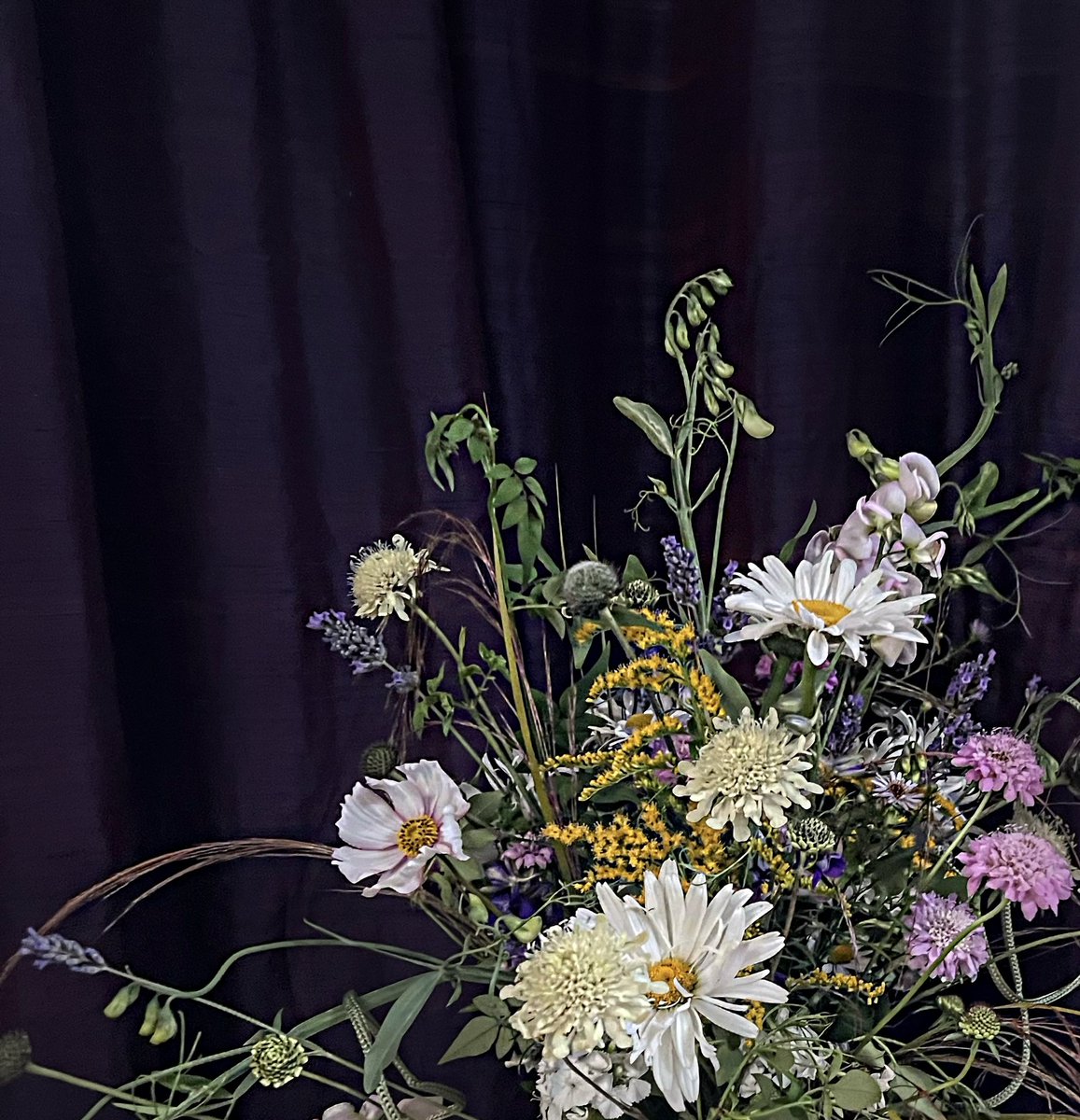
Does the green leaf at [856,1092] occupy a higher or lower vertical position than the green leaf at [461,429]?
lower

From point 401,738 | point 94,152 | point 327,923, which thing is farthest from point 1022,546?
point 94,152

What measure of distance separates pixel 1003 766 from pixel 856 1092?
0.61 ft

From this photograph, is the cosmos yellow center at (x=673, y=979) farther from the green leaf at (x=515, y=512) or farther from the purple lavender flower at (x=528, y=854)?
the green leaf at (x=515, y=512)

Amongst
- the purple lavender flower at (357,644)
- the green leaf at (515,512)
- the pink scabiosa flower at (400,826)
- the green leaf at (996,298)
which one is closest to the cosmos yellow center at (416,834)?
the pink scabiosa flower at (400,826)

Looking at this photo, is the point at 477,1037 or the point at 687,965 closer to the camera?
the point at 687,965

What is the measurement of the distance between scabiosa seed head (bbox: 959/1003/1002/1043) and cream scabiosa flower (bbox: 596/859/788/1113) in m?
0.14

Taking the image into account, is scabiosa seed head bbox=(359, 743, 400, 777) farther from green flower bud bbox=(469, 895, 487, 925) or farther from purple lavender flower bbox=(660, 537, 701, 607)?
purple lavender flower bbox=(660, 537, 701, 607)

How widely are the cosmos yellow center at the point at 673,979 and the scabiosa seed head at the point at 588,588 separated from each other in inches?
7.9

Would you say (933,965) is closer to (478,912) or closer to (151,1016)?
(478,912)

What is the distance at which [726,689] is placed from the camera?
59cm

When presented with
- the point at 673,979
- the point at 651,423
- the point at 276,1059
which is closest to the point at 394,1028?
the point at 276,1059

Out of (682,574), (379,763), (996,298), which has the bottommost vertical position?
(379,763)

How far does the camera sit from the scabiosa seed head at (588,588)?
A: 2.00 feet

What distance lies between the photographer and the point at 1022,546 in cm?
92
